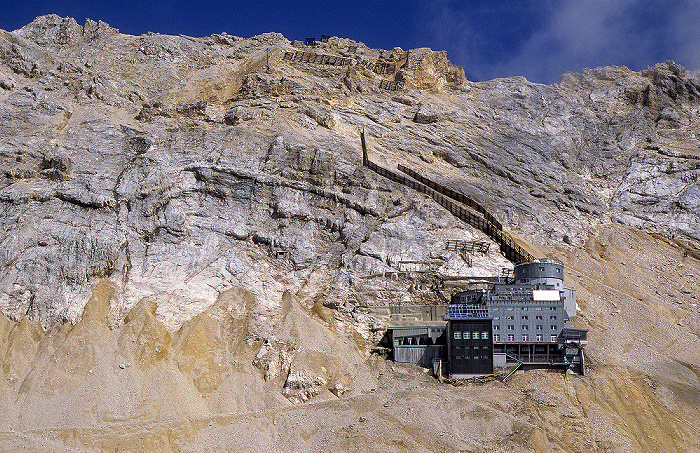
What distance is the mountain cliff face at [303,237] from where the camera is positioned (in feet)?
160

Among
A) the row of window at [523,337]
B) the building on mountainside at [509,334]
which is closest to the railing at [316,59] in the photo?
the building on mountainside at [509,334]

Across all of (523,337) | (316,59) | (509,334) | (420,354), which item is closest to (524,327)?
(523,337)

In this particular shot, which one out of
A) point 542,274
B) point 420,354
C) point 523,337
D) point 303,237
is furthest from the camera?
point 303,237

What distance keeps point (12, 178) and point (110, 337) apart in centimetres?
2562

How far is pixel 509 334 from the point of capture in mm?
56312

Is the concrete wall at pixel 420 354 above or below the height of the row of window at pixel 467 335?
below

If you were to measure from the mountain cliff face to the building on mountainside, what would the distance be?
7.42ft

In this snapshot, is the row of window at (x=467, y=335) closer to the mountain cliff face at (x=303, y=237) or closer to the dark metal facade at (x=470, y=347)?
the dark metal facade at (x=470, y=347)

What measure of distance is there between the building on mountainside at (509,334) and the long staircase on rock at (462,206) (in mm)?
10035

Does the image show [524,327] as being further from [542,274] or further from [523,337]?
[542,274]

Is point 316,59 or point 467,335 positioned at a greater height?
point 316,59

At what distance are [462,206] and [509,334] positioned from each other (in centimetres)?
2295

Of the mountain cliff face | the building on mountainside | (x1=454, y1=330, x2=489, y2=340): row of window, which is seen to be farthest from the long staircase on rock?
(x1=454, y1=330, x2=489, y2=340): row of window

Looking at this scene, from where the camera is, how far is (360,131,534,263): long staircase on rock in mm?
68750
